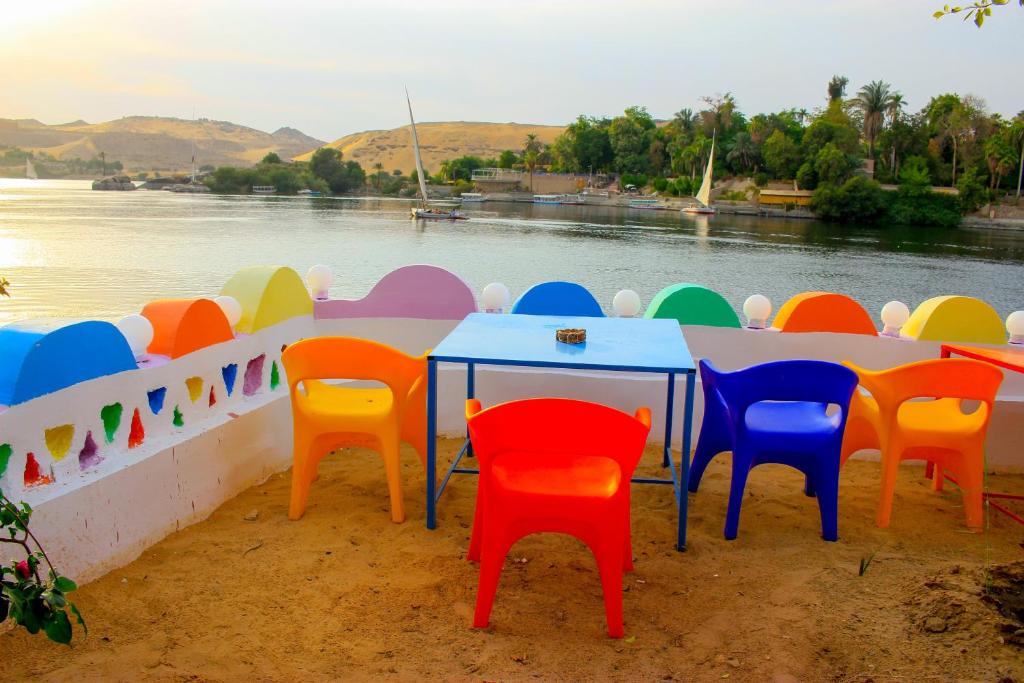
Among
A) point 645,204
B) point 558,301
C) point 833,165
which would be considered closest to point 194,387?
point 558,301

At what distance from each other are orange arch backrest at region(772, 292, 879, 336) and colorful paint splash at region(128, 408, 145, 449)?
2851 mm

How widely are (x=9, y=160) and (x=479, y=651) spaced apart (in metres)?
136

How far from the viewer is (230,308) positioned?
10.9 feet

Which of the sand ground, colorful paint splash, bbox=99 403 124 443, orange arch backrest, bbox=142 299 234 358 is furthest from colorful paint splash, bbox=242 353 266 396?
colorful paint splash, bbox=99 403 124 443

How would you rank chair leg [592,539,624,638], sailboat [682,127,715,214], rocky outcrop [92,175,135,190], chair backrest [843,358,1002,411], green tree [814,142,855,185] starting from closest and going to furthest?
chair leg [592,539,624,638] < chair backrest [843,358,1002,411] < green tree [814,142,855,185] < sailboat [682,127,715,214] < rocky outcrop [92,175,135,190]

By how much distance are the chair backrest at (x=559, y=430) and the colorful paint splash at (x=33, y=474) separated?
128cm

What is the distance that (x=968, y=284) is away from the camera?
31844mm

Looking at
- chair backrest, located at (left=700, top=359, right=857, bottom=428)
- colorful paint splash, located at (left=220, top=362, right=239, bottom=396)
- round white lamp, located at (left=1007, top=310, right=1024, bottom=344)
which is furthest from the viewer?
round white lamp, located at (left=1007, top=310, right=1024, bottom=344)

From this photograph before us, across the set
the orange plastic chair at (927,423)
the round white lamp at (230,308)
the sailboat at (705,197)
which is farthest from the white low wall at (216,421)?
the sailboat at (705,197)

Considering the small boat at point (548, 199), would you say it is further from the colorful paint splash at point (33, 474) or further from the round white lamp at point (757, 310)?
the colorful paint splash at point (33, 474)

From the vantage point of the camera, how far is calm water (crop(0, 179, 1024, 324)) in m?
27.8

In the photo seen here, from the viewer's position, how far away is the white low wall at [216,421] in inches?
90.4

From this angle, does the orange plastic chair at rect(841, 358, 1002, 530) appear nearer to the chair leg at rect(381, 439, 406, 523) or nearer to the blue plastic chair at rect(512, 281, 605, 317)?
the blue plastic chair at rect(512, 281, 605, 317)

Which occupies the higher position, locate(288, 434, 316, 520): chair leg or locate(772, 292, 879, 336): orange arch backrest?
locate(772, 292, 879, 336): orange arch backrest
